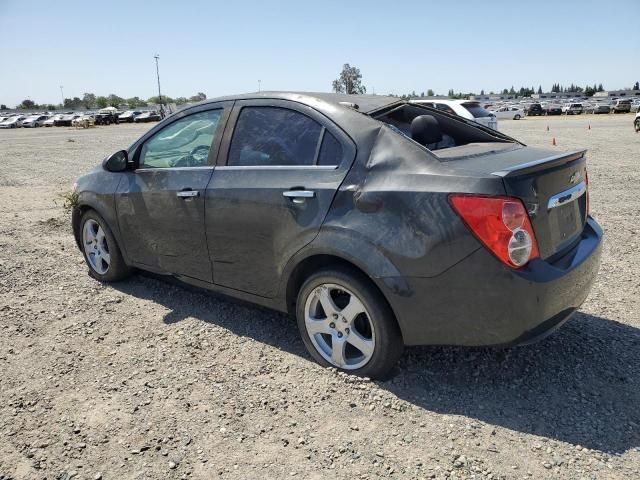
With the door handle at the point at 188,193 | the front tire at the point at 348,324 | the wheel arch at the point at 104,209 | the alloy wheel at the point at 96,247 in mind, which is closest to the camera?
the front tire at the point at 348,324

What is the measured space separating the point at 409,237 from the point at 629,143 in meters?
19.2

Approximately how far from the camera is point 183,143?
13.7 ft

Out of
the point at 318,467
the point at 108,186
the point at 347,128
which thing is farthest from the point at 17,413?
the point at 347,128

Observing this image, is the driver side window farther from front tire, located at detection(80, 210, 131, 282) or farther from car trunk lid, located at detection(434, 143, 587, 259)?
car trunk lid, located at detection(434, 143, 587, 259)

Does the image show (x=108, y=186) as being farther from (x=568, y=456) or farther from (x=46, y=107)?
(x=46, y=107)

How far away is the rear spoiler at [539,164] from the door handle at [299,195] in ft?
3.51

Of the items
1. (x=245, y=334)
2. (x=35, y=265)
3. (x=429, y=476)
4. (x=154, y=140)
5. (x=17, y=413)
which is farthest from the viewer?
(x=35, y=265)

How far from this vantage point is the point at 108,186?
465 centimetres

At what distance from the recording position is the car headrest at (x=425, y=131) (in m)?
3.38

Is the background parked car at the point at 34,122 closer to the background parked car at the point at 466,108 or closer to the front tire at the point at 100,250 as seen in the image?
the background parked car at the point at 466,108

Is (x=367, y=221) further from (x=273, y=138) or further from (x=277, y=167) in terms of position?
(x=273, y=138)

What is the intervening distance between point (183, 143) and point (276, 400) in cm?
223

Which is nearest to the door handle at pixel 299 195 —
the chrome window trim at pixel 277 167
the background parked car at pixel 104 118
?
the chrome window trim at pixel 277 167

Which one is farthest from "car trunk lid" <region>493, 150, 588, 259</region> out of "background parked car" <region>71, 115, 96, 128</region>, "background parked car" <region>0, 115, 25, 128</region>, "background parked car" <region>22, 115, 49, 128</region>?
"background parked car" <region>0, 115, 25, 128</region>
